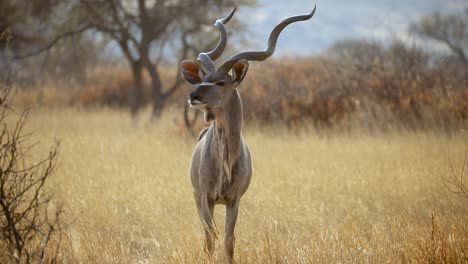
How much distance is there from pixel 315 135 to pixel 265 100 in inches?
128

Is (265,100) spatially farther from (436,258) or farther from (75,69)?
(436,258)

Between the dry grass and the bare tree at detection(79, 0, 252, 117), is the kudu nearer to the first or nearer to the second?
the dry grass

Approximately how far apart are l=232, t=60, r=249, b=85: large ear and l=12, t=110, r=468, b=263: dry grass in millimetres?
1616

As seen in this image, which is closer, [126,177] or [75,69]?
[126,177]

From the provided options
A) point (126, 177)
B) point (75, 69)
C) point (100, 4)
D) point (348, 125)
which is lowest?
point (348, 125)

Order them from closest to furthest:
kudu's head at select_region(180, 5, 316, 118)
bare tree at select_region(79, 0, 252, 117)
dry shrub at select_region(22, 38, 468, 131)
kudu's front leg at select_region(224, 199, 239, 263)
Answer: kudu's head at select_region(180, 5, 316, 118) < kudu's front leg at select_region(224, 199, 239, 263) < dry shrub at select_region(22, 38, 468, 131) < bare tree at select_region(79, 0, 252, 117)

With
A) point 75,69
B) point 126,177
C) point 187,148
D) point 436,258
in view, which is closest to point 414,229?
point 436,258

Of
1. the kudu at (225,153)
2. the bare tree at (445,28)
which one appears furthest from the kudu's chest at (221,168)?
the bare tree at (445,28)

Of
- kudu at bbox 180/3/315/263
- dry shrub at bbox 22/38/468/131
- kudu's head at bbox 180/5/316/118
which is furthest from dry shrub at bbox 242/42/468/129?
kudu at bbox 180/3/315/263

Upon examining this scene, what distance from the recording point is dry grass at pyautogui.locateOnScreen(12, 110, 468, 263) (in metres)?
5.57

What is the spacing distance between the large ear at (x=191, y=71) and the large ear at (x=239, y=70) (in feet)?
1.34

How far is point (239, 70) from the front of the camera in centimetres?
564

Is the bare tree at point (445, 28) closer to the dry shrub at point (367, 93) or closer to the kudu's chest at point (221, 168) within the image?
the dry shrub at point (367, 93)

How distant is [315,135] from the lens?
13039 mm
